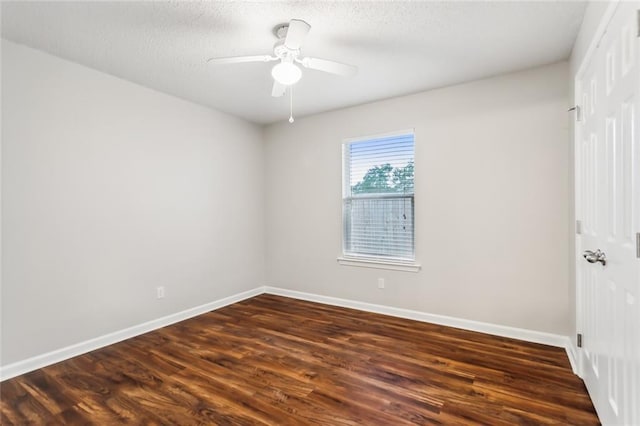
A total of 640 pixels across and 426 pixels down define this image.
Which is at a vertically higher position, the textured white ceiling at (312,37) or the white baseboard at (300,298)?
the textured white ceiling at (312,37)

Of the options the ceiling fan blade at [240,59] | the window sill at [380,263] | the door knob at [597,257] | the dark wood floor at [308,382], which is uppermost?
the ceiling fan blade at [240,59]

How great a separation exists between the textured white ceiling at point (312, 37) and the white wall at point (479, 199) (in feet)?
1.00

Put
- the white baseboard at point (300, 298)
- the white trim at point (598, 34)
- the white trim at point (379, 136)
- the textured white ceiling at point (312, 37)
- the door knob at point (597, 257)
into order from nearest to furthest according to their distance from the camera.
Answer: the white trim at point (598, 34), the door knob at point (597, 257), the textured white ceiling at point (312, 37), the white baseboard at point (300, 298), the white trim at point (379, 136)

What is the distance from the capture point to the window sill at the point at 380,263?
3551mm

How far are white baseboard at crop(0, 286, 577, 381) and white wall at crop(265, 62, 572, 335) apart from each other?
72 mm

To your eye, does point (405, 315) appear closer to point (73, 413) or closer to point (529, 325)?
point (529, 325)

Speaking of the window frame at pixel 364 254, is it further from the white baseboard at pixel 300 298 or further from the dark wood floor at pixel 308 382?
the dark wood floor at pixel 308 382

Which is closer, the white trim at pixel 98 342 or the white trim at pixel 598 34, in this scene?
the white trim at pixel 598 34

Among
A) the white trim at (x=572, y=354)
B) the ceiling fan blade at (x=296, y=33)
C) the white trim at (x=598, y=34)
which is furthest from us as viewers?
the white trim at (x=572, y=354)

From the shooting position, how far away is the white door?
131 cm

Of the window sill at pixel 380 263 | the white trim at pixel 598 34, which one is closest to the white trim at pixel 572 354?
the window sill at pixel 380 263

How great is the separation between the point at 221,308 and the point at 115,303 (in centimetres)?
127

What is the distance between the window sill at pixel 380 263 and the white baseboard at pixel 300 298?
1.52 ft

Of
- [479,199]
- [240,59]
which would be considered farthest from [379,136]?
[240,59]
